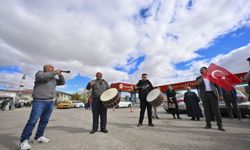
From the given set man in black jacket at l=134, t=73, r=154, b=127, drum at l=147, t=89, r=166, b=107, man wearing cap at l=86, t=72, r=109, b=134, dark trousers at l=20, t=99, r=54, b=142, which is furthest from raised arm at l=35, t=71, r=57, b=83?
drum at l=147, t=89, r=166, b=107

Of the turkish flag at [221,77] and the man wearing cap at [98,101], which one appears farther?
the turkish flag at [221,77]

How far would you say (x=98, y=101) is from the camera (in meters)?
5.63

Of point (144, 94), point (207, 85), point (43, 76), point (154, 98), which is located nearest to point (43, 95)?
point (43, 76)

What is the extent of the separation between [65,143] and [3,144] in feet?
4.45

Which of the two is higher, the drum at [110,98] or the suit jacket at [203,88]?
the suit jacket at [203,88]

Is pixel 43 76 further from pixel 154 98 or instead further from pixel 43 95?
pixel 154 98

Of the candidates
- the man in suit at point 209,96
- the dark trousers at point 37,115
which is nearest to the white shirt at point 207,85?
the man in suit at point 209,96

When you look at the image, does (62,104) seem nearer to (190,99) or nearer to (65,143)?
(190,99)

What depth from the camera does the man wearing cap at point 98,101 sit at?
554cm

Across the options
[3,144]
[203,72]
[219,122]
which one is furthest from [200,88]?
[3,144]

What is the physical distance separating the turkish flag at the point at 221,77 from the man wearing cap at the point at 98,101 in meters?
3.31

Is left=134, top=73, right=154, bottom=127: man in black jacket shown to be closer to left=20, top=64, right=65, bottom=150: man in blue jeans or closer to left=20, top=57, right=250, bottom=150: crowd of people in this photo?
left=20, top=57, right=250, bottom=150: crowd of people

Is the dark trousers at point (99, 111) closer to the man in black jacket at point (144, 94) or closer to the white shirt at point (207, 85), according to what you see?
the man in black jacket at point (144, 94)

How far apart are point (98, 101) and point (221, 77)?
12.6 ft
